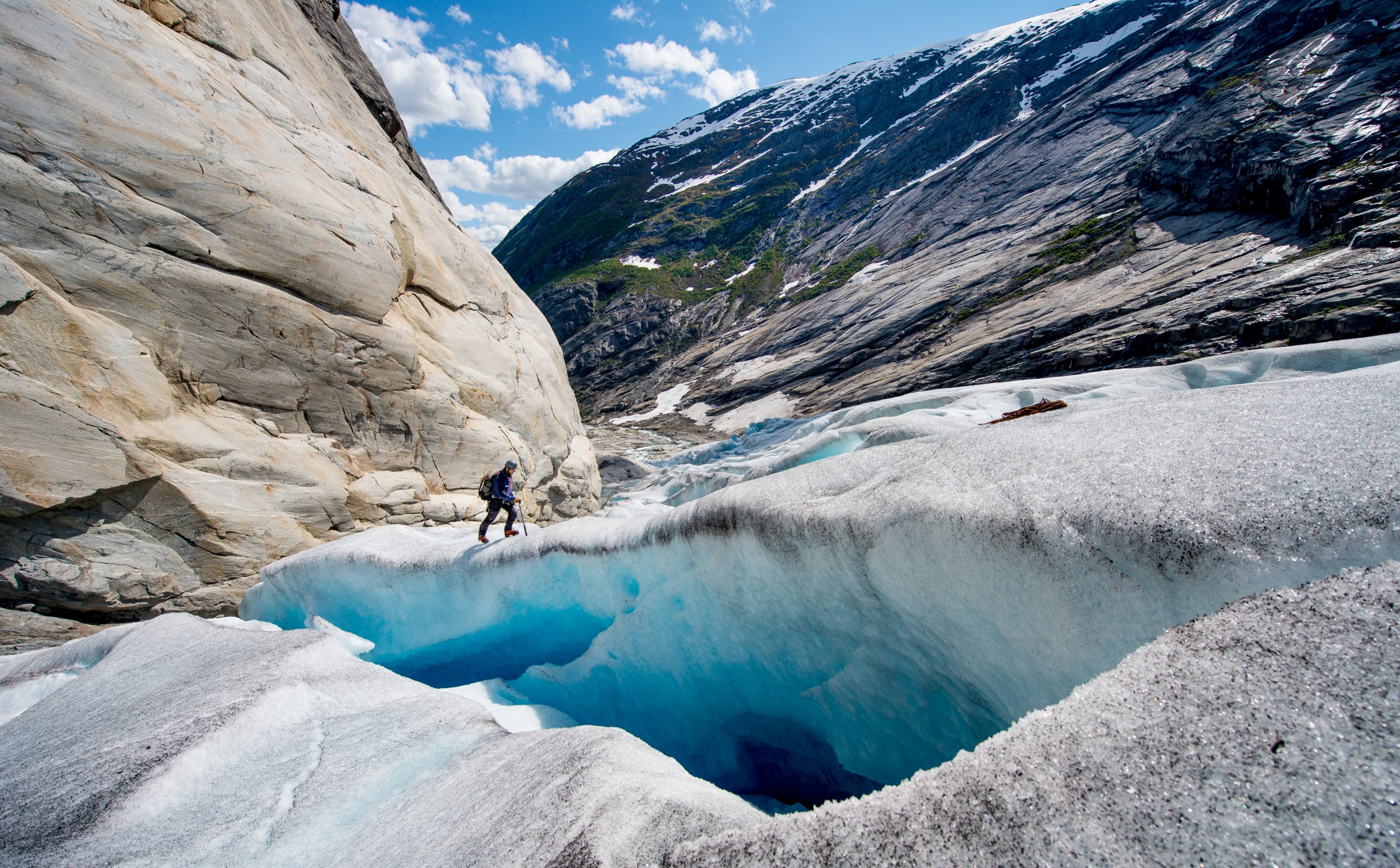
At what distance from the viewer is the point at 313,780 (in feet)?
10.7

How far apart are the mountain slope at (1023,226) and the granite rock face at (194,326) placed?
26360 mm

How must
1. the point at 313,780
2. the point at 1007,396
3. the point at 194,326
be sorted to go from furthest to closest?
the point at 1007,396 < the point at 194,326 < the point at 313,780

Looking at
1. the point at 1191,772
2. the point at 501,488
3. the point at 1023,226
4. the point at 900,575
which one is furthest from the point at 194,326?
the point at 1023,226

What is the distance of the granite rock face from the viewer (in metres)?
8.32

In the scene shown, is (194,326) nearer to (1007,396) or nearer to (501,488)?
(501,488)

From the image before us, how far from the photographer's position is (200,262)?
9906 mm

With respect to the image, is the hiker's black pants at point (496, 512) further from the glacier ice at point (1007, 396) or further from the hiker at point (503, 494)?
A: the glacier ice at point (1007, 396)

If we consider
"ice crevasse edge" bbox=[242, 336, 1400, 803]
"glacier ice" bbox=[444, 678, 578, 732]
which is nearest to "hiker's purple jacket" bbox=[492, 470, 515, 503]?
"ice crevasse edge" bbox=[242, 336, 1400, 803]

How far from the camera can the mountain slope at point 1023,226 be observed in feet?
73.3

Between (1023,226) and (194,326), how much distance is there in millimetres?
49384

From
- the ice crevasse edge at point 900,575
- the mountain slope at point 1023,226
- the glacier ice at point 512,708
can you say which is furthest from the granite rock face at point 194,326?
the mountain slope at point 1023,226

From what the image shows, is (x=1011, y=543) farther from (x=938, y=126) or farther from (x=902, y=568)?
(x=938, y=126)

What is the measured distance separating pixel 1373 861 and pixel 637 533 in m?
5.42

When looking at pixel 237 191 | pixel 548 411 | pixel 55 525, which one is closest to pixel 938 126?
pixel 548 411
